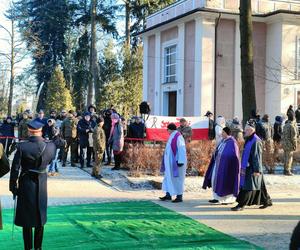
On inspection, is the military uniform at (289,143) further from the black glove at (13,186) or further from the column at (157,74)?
the column at (157,74)

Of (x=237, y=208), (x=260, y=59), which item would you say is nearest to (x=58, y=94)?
(x=260, y=59)

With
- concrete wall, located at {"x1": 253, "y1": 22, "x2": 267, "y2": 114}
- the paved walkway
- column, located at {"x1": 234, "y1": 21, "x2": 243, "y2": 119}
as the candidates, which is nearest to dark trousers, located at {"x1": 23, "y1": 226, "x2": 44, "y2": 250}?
the paved walkway

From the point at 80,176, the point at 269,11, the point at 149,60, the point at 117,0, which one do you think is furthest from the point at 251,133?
the point at 117,0

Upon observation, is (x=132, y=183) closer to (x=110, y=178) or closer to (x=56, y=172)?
(x=110, y=178)

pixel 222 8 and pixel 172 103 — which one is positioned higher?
pixel 222 8

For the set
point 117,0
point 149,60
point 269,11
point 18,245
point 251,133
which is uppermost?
point 117,0

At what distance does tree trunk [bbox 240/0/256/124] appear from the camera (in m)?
19.1

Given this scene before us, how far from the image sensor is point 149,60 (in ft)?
113

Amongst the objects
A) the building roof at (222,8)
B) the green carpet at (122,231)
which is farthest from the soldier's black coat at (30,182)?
the building roof at (222,8)

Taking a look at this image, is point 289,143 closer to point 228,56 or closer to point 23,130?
point 23,130

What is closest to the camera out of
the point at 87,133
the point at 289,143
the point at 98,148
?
the point at 98,148

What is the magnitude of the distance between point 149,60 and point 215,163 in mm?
23861

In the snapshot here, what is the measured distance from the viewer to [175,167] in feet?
37.3

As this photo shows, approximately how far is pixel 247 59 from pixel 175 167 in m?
9.00
